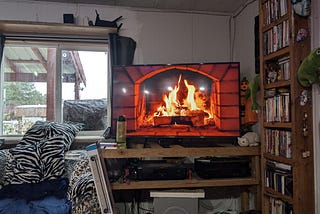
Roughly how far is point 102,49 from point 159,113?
3.65 ft

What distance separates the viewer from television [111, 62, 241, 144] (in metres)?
2.43

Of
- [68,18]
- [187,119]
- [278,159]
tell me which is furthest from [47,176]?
[278,159]

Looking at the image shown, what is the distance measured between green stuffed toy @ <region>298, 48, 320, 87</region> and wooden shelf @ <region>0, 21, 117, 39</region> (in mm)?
1886

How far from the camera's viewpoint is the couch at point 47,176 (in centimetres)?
195

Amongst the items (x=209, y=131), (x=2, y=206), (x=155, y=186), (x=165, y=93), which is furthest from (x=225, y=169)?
(x=2, y=206)

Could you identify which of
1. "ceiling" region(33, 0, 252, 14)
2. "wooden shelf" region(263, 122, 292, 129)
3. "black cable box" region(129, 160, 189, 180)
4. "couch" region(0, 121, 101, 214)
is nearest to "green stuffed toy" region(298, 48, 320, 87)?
"wooden shelf" region(263, 122, 292, 129)

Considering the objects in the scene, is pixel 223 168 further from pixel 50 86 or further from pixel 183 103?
pixel 50 86

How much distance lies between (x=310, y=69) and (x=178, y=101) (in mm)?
1171

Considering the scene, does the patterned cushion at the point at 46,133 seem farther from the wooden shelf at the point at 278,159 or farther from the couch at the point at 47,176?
the wooden shelf at the point at 278,159

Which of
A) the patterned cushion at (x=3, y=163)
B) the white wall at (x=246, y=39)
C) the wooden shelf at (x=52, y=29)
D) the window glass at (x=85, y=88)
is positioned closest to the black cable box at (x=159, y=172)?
the window glass at (x=85, y=88)

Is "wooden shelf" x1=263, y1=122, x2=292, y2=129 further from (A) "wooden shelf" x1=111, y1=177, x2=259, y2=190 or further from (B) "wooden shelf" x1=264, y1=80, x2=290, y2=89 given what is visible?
(A) "wooden shelf" x1=111, y1=177, x2=259, y2=190

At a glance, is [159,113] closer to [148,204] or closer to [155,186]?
[155,186]

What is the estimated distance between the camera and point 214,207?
9.41 feet

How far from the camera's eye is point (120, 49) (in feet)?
9.32
